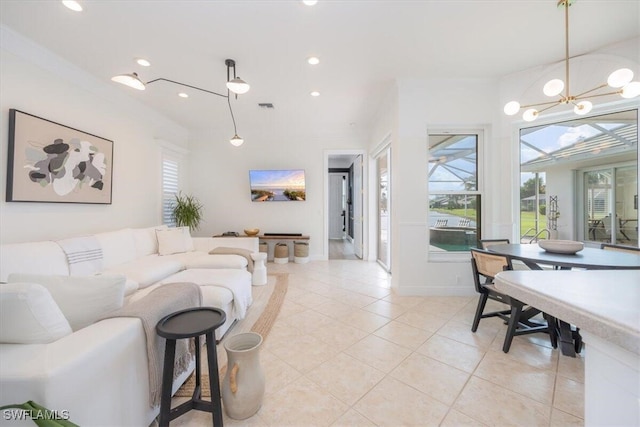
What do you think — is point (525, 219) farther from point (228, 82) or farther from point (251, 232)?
point (251, 232)

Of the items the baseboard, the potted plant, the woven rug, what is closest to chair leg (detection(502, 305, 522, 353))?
the baseboard

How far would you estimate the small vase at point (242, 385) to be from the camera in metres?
1.40

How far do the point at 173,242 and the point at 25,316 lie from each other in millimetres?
2891

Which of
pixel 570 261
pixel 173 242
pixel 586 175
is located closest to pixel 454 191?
pixel 586 175

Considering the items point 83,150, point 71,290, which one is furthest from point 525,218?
point 83,150

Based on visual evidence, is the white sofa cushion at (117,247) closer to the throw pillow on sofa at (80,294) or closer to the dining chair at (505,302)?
the throw pillow on sofa at (80,294)

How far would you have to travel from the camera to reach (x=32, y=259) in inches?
84.5

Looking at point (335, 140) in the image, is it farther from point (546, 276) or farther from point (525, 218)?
point (546, 276)

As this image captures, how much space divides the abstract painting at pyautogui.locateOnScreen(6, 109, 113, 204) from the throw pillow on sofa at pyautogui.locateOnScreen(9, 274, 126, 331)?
6.29ft

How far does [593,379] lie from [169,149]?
18.6ft

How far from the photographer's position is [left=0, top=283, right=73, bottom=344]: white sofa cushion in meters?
0.97

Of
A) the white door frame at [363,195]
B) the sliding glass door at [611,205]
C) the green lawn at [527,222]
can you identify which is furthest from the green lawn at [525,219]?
the white door frame at [363,195]

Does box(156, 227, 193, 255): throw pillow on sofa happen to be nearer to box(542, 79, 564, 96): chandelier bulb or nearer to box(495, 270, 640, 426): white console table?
box(495, 270, 640, 426): white console table

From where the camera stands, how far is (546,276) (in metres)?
0.86
